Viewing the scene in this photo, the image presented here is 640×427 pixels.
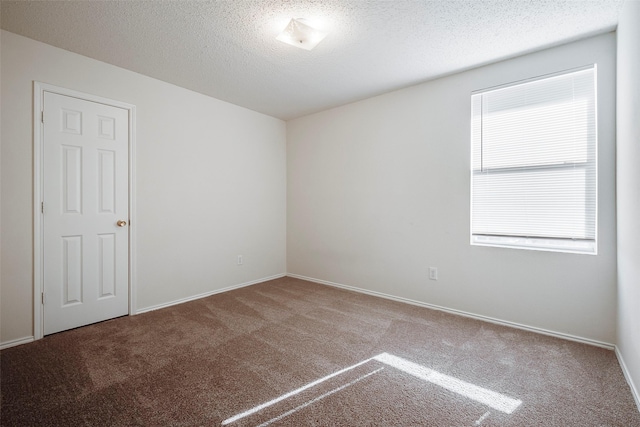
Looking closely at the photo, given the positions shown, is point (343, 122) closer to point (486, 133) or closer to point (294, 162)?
point (294, 162)

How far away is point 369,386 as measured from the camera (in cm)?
→ 181

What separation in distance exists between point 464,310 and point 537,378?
1097mm

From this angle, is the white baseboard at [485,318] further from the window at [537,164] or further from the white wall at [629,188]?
the window at [537,164]

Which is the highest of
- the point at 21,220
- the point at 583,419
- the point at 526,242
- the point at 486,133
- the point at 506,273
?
the point at 486,133

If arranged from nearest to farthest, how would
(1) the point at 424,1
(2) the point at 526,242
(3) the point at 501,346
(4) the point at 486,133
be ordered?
(1) the point at 424,1
(3) the point at 501,346
(2) the point at 526,242
(4) the point at 486,133

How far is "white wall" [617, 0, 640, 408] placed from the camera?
1.66 meters

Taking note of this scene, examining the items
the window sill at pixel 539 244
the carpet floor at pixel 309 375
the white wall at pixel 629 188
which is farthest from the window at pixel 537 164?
the carpet floor at pixel 309 375

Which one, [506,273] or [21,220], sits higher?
[21,220]

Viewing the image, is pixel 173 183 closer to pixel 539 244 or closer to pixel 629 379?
pixel 539 244

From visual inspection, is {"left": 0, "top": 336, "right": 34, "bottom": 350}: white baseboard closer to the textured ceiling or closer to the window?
the textured ceiling

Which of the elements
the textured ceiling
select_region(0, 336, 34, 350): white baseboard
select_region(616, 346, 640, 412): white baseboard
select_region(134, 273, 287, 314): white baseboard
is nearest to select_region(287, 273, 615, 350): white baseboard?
select_region(616, 346, 640, 412): white baseboard

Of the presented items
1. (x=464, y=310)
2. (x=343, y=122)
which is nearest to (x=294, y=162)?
(x=343, y=122)

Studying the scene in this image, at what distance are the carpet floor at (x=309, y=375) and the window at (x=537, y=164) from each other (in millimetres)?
915

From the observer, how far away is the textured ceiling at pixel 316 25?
201 centimetres
